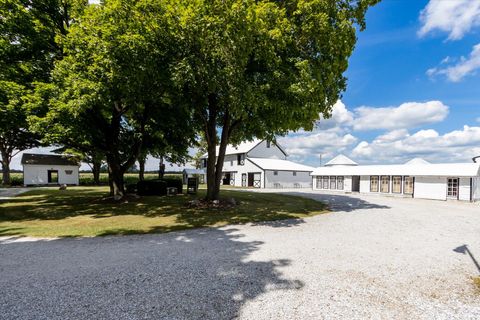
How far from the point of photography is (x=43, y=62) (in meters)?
15.2

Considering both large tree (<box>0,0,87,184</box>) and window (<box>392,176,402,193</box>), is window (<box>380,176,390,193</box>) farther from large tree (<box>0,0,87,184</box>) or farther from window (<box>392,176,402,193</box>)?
large tree (<box>0,0,87,184</box>)

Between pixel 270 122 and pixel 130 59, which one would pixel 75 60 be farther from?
pixel 270 122

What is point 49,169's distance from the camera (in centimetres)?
3838

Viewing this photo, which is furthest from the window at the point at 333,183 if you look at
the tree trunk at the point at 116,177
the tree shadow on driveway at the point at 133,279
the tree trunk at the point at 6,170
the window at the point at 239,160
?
the tree trunk at the point at 6,170

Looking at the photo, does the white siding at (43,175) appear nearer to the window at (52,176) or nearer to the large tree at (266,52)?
the window at (52,176)

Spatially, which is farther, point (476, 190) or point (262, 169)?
point (262, 169)

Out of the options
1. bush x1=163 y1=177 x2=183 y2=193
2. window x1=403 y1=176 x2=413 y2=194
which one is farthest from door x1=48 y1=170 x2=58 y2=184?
window x1=403 y1=176 x2=413 y2=194

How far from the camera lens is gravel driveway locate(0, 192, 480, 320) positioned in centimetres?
409

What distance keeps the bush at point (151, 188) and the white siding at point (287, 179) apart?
19032mm

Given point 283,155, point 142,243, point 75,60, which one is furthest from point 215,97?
point 283,155

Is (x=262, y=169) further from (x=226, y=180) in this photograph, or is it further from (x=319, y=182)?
(x=226, y=180)

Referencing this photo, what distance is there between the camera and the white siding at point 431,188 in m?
24.9

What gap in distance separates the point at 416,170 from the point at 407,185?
2.00 metres

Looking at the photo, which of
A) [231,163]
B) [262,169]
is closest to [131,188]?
[262,169]
